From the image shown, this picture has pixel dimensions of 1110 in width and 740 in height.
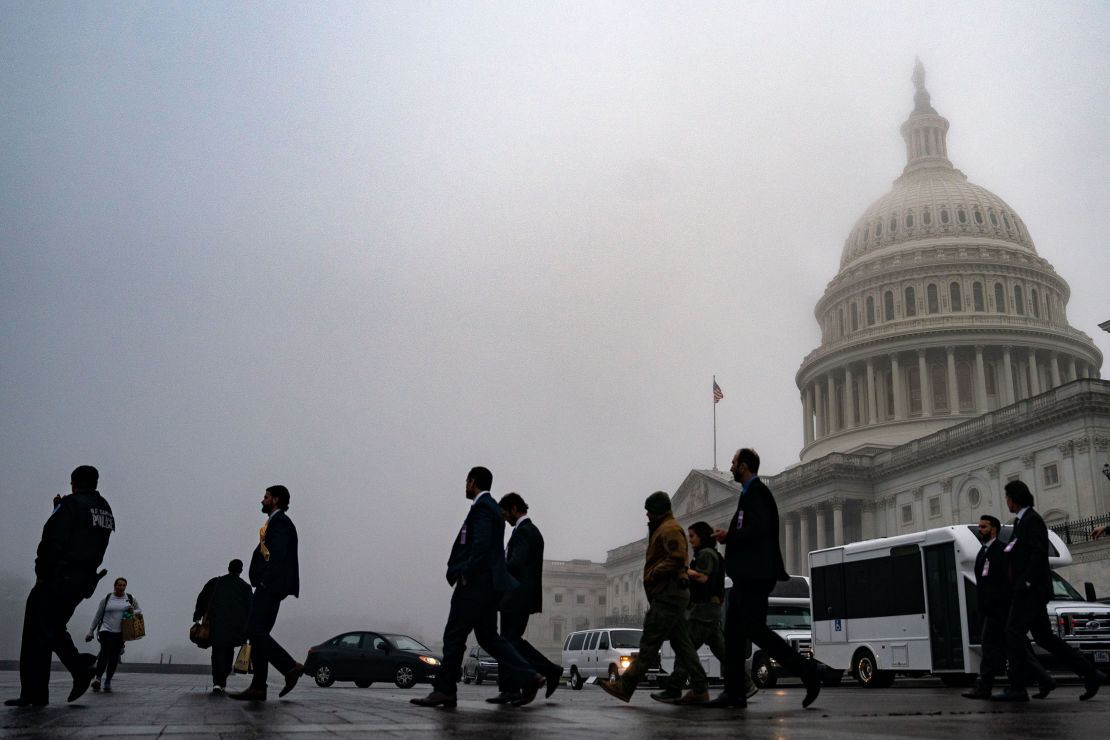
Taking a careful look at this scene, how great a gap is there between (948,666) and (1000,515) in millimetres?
36296

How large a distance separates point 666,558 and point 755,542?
115 centimetres

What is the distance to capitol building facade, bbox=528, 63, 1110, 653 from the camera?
168 feet

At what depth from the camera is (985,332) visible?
243ft

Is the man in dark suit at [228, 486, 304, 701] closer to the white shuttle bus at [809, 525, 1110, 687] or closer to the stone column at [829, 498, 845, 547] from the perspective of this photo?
the white shuttle bus at [809, 525, 1110, 687]

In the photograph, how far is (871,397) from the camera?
77125 millimetres

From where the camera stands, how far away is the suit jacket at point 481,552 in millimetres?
9547

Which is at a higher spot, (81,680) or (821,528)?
(821,528)

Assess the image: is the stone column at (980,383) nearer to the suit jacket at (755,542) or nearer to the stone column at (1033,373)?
the stone column at (1033,373)

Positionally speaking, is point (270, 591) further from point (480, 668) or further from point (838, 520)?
point (838, 520)

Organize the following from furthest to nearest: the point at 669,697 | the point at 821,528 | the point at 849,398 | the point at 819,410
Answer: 1. the point at 819,410
2. the point at 849,398
3. the point at 821,528
4. the point at 669,697

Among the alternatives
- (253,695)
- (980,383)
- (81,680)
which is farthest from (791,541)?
(81,680)

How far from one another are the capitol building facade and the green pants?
43714 mm

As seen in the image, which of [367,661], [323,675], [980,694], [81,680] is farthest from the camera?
[367,661]

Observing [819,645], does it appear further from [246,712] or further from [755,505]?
[246,712]
